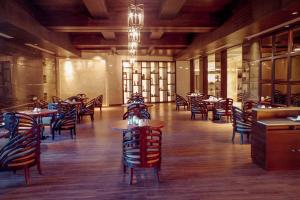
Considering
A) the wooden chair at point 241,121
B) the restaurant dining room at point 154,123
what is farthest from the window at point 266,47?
the wooden chair at point 241,121

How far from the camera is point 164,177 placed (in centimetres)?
435

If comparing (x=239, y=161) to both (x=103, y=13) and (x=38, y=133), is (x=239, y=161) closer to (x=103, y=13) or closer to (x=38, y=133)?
(x=38, y=133)

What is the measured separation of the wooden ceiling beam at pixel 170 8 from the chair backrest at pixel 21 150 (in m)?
3.92

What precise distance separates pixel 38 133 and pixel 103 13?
154 inches

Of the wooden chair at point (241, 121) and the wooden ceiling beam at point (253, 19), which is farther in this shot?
the wooden chair at point (241, 121)

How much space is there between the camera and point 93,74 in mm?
16031

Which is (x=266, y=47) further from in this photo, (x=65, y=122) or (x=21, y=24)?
(x=21, y=24)

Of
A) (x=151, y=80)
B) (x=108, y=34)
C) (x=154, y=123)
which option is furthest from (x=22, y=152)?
(x=151, y=80)

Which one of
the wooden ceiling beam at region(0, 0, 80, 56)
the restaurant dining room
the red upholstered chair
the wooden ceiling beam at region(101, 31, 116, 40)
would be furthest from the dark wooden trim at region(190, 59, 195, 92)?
the red upholstered chair

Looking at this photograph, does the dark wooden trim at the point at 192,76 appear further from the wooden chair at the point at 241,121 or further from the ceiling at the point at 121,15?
the wooden chair at the point at 241,121

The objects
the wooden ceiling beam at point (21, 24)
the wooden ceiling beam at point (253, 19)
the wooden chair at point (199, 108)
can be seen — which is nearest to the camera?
the wooden ceiling beam at point (253, 19)

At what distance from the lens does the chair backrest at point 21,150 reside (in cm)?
409

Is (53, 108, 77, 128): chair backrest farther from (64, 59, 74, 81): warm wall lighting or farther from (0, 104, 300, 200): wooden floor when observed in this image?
(64, 59, 74, 81): warm wall lighting

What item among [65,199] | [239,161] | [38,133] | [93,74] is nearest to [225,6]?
[239,161]
